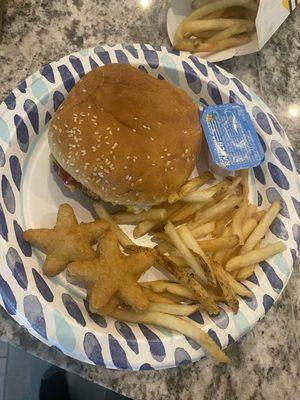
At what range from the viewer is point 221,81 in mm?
1569

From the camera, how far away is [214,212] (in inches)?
52.4

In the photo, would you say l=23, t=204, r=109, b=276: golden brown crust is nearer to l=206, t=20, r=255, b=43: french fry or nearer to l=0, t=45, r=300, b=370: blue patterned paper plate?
l=0, t=45, r=300, b=370: blue patterned paper plate

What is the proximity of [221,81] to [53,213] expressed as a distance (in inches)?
26.4

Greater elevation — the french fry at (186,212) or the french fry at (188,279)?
the french fry at (186,212)

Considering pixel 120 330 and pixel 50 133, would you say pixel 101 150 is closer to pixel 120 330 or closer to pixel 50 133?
pixel 50 133

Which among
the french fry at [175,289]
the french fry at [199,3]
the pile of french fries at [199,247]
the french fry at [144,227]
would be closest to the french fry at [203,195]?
the pile of french fries at [199,247]

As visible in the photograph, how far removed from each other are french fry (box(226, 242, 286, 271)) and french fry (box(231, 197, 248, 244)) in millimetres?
51

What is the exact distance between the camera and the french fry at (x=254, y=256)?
1.28m

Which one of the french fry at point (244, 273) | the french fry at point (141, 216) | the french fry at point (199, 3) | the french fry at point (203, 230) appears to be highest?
the french fry at point (199, 3)

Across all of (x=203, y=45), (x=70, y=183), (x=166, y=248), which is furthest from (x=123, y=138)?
(x=203, y=45)

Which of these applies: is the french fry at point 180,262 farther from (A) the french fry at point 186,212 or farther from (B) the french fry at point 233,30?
(B) the french fry at point 233,30

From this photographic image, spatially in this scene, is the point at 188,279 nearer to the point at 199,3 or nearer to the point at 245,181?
the point at 245,181

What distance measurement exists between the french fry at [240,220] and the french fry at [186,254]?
0.16 m

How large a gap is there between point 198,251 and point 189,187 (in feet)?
0.61
